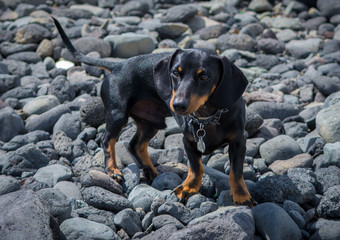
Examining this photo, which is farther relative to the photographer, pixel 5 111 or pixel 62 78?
pixel 62 78

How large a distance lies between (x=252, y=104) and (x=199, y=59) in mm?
2967

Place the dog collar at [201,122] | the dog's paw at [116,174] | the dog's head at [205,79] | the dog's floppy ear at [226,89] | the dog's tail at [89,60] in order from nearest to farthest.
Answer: the dog's head at [205,79] → the dog's floppy ear at [226,89] → the dog collar at [201,122] → the dog's paw at [116,174] → the dog's tail at [89,60]

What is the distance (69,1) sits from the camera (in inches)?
524

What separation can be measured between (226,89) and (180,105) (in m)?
0.55

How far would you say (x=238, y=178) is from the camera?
168 inches

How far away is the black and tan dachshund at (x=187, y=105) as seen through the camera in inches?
150

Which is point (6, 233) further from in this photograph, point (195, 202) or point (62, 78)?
point (62, 78)

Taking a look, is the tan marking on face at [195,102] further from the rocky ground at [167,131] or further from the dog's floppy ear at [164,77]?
the rocky ground at [167,131]

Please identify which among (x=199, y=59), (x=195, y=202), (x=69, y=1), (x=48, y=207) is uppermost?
(x=199, y=59)

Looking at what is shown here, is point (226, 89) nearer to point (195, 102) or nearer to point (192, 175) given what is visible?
point (195, 102)

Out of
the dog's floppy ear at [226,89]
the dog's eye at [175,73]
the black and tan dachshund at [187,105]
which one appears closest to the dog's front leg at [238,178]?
the black and tan dachshund at [187,105]

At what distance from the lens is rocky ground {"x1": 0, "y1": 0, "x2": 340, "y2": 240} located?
3.82m

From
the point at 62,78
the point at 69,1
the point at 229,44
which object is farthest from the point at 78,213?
the point at 69,1

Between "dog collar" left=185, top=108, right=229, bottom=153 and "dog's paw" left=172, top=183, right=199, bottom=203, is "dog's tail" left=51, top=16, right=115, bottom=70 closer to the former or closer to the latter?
"dog collar" left=185, top=108, right=229, bottom=153
